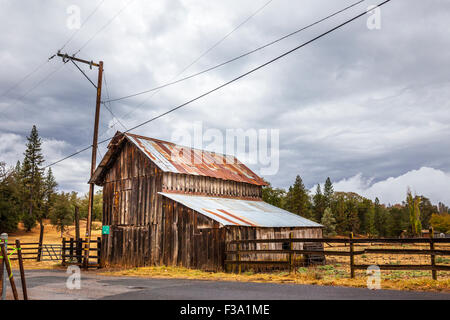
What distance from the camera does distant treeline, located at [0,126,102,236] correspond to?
197 feet

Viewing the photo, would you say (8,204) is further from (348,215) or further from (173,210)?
(348,215)

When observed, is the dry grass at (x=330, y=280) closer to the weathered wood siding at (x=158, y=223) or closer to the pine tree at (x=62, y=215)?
the weathered wood siding at (x=158, y=223)

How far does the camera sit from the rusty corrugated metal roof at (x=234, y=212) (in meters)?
20.7

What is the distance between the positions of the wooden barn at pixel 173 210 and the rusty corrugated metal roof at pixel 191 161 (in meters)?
0.07

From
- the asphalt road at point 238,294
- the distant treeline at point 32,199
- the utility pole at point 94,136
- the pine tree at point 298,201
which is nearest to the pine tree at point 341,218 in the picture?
the pine tree at point 298,201

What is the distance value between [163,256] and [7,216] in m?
47.2

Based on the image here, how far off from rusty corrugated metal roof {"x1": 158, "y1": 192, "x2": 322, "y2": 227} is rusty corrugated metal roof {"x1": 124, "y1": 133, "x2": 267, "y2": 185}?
2.00 m

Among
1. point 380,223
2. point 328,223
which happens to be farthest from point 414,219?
point 380,223

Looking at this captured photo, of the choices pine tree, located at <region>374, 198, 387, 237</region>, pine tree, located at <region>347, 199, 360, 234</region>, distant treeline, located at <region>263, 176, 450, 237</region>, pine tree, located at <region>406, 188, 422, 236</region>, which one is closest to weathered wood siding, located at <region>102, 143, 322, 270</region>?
pine tree, located at <region>406, 188, 422, 236</region>

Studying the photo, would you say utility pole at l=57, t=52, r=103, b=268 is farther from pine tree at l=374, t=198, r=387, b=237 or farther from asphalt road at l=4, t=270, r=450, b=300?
pine tree at l=374, t=198, r=387, b=237

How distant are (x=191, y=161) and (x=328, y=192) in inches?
3435

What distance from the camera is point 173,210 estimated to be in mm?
22156
